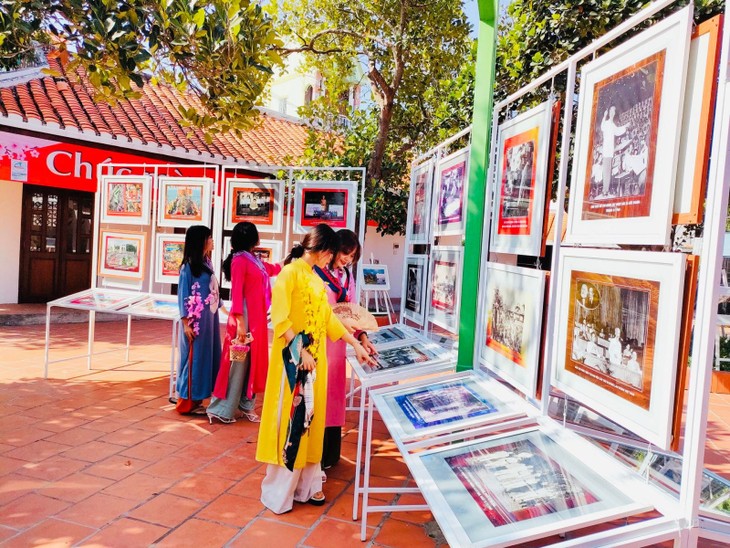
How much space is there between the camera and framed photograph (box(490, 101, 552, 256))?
8.18ft

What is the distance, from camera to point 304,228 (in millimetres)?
6430

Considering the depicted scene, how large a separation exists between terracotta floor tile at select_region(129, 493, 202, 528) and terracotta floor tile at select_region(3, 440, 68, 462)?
1.08 m

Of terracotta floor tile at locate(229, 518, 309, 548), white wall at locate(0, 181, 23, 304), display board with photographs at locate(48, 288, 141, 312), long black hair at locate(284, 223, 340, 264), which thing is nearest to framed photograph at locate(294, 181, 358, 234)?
display board with photographs at locate(48, 288, 141, 312)

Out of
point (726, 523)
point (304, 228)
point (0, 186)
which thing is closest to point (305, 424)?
point (726, 523)

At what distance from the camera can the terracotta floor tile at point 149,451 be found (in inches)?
154

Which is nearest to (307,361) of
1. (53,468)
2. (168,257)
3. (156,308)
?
(53,468)

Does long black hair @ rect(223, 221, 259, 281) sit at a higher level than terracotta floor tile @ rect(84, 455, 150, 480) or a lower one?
higher

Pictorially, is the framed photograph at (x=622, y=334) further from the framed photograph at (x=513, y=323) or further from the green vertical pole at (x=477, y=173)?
the green vertical pole at (x=477, y=173)

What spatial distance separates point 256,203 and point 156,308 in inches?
65.9

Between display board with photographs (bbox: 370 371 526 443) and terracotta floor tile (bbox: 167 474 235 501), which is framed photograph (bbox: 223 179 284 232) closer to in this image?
terracotta floor tile (bbox: 167 474 235 501)

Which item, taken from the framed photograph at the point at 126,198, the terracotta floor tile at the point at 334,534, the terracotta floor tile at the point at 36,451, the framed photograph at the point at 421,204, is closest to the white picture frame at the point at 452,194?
the framed photograph at the point at 421,204

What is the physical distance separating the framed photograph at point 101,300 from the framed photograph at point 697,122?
5.27 m

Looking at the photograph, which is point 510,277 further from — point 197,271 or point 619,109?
point 197,271

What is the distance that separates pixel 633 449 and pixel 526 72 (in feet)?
15.1
